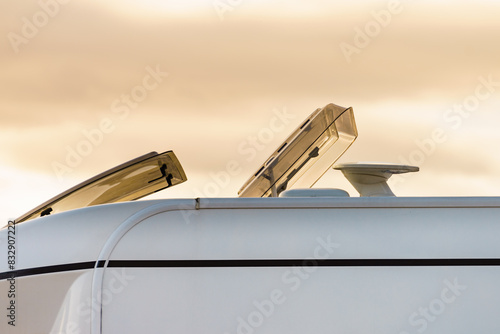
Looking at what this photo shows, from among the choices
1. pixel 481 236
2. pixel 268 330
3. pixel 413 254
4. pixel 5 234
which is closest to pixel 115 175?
pixel 5 234

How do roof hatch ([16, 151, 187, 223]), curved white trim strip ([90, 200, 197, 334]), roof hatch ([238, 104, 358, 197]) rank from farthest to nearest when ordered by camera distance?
roof hatch ([238, 104, 358, 197])
roof hatch ([16, 151, 187, 223])
curved white trim strip ([90, 200, 197, 334])

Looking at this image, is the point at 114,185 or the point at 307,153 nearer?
the point at 114,185

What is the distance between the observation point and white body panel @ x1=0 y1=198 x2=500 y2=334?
3.02m

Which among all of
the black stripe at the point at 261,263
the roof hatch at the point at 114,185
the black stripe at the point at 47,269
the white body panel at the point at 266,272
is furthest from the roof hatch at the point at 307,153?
the black stripe at the point at 47,269

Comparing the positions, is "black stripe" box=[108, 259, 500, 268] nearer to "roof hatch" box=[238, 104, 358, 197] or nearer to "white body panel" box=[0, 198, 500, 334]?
"white body panel" box=[0, 198, 500, 334]

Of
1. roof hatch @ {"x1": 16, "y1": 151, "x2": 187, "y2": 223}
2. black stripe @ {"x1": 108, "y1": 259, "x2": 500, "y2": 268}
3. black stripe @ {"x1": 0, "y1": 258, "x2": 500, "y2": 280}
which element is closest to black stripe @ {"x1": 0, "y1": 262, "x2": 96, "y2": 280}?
black stripe @ {"x1": 0, "y1": 258, "x2": 500, "y2": 280}

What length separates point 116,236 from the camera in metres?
3.11

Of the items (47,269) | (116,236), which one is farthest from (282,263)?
(47,269)

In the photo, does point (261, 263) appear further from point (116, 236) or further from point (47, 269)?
point (47, 269)

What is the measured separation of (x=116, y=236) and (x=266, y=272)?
0.68 meters

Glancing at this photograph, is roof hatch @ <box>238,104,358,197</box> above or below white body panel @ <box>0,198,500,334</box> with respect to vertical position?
above

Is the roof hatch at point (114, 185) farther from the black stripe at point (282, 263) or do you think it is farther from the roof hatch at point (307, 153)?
the black stripe at point (282, 263)

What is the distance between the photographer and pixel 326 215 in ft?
10.4

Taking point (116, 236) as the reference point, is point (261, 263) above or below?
below
